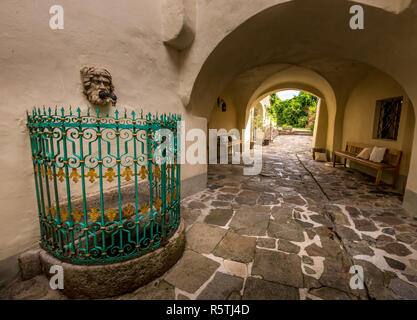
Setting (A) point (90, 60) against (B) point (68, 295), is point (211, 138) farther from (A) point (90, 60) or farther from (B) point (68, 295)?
(B) point (68, 295)

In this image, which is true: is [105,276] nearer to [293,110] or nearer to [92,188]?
[92,188]

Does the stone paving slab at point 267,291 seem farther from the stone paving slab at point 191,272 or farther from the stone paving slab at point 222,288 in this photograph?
the stone paving slab at point 191,272

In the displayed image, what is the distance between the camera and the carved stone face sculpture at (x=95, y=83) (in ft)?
7.97

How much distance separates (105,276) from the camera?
5.98ft

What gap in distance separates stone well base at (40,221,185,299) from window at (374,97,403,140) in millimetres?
7253

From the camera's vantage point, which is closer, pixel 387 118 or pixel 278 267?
pixel 278 267

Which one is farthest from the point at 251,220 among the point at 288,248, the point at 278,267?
the point at 278,267

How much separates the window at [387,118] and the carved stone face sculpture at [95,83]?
741 centimetres

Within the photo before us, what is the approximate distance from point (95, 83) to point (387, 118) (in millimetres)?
7907

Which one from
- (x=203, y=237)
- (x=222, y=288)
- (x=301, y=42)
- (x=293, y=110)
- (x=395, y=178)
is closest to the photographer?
(x=222, y=288)

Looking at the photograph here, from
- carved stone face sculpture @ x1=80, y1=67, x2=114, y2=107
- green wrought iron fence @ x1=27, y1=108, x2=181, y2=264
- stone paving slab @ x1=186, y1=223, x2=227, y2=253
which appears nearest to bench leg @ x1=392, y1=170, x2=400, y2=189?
stone paving slab @ x1=186, y1=223, x2=227, y2=253

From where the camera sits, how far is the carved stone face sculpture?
243 centimetres

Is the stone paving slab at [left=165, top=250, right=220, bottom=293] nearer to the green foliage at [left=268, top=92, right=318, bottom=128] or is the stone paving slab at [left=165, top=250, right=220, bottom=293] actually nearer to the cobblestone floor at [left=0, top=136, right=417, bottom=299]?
the cobblestone floor at [left=0, top=136, right=417, bottom=299]

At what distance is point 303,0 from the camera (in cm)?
301
